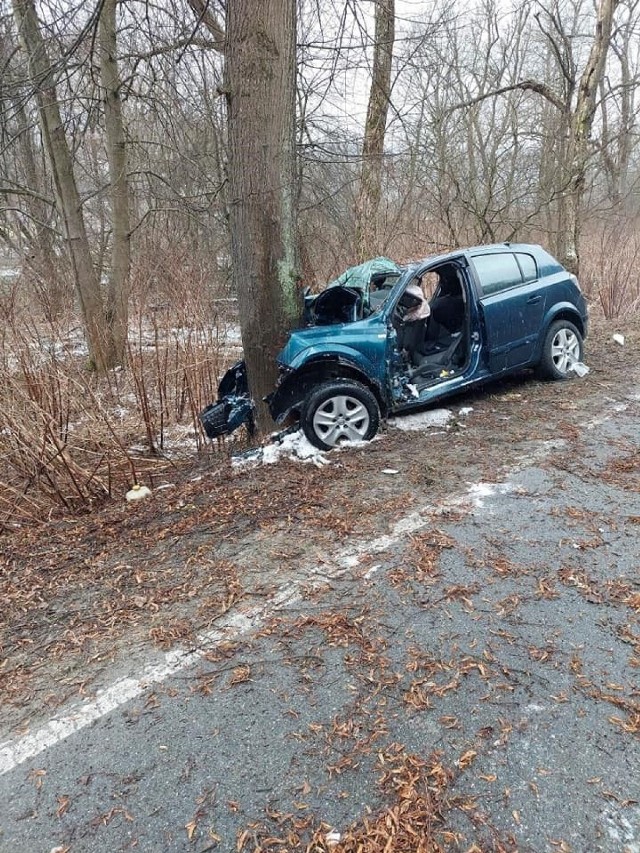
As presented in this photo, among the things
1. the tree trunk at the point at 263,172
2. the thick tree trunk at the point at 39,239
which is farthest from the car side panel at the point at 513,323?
the thick tree trunk at the point at 39,239

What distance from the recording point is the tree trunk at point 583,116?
10.2 m

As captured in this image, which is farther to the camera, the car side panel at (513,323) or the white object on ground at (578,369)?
the white object on ground at (578,369)

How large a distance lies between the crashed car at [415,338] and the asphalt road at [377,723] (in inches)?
86.5

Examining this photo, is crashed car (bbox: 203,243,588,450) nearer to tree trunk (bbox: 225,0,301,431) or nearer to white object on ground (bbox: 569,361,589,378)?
white object on ground (bbox: 569,361,589,378)

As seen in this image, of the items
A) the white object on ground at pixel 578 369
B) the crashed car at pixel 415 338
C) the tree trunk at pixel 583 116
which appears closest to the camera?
the crashed car at pixel 415 338

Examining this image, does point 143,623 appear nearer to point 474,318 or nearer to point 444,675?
point 444,675

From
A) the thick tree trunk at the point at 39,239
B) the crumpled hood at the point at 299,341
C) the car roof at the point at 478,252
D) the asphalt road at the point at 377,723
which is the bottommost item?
the asphalt road at the point at 377,723

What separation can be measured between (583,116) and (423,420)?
8.36 m

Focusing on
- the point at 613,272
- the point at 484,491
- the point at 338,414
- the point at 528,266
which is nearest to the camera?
the point at 484,491

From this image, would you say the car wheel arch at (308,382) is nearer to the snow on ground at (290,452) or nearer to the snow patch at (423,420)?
the snow on ground at (290,452)

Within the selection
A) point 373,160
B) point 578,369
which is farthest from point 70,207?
point 578,369

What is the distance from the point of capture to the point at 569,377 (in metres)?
6.58

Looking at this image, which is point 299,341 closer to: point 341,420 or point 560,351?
point 341,420

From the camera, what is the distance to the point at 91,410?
4852 millimetres
